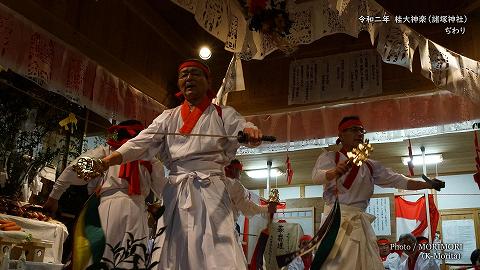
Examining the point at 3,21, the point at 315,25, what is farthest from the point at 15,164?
the point at 315,25

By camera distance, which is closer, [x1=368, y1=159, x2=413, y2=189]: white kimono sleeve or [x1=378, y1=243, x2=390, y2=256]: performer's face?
[x1=368, y1=159, x2=413, y2=189]: white kimono sleeve

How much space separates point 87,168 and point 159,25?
4572 millimetres

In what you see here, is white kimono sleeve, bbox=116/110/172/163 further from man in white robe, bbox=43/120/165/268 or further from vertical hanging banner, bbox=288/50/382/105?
vertical hanging banner, bbox=288/50/382/105

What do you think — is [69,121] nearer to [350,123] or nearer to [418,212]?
[350,123]

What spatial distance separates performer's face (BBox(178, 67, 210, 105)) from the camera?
320 cm

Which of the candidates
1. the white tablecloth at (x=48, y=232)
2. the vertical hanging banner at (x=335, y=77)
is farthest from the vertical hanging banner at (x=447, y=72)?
the white tablecloth at (x=48, y=232)

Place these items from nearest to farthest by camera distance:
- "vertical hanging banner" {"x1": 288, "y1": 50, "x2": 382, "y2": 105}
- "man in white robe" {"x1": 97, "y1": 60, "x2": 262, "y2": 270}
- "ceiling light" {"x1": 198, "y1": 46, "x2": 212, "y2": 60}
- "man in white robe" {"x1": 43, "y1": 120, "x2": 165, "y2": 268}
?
"man in white robe" {"x1": 97, "y1": 60, "x2": 262, "y2": 270}, "man in white robe" {"x1": 43, "y1": 120, "x2": 165, "y2": 268}, "vertical hanging banner" {"x1": 288, "y1": 50, "x2": 382, "y2": 105}, "ceiling light" {"x1": 198, "y1": 46, "x2": 212, "y2": 60}

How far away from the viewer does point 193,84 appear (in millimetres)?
3193

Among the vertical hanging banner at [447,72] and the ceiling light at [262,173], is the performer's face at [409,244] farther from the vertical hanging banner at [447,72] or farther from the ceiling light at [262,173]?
the vertical hanging banner at [447,72]

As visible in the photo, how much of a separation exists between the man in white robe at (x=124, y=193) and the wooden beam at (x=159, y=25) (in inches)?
99.2

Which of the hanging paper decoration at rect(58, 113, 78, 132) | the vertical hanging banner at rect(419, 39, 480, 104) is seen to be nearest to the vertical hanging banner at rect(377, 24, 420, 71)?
the vertical hanging banner at rect(419, 39, 480, 104)

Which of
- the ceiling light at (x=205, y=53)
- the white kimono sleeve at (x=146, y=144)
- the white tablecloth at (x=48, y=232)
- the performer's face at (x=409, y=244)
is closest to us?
the white kimono sleeve at (x=146, y=144)

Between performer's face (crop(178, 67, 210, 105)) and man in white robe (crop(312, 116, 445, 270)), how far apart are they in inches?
47.4

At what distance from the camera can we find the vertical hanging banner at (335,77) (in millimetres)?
6363
